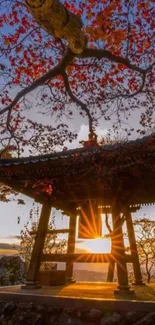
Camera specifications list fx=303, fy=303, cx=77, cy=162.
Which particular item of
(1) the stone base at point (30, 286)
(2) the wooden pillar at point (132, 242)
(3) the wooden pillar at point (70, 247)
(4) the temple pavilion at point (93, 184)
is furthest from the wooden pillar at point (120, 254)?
(3) the wooden pillar at point (70, 247)

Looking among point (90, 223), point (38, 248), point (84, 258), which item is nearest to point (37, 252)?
point (38, 248)

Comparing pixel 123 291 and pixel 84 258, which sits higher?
pixel 84 258

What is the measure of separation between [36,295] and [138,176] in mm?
3918

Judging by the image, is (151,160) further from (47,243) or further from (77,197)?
(47,243)

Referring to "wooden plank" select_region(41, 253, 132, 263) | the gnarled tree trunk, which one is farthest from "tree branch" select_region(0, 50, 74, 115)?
"wooden plank" select_region(41, 253, 132, 263)

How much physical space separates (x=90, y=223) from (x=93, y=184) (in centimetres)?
150

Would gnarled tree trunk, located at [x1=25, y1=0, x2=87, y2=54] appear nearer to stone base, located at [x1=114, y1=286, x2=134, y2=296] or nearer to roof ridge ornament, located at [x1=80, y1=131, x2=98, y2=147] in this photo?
roof ridge ornament, located at [x1=80, y1=131, x2=98, y2=147]

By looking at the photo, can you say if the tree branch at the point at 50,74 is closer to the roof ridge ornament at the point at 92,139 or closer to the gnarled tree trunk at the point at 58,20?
the gnarled tree trunk at the point at 58,20

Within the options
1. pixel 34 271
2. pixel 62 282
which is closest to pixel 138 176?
pixel 34 271

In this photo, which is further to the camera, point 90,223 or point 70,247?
point 70,247

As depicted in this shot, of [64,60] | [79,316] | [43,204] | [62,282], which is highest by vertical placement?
[64,60]

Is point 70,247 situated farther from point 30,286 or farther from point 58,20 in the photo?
point 58,20

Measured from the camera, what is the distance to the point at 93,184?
8.83m

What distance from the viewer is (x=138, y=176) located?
7965 millimetres
